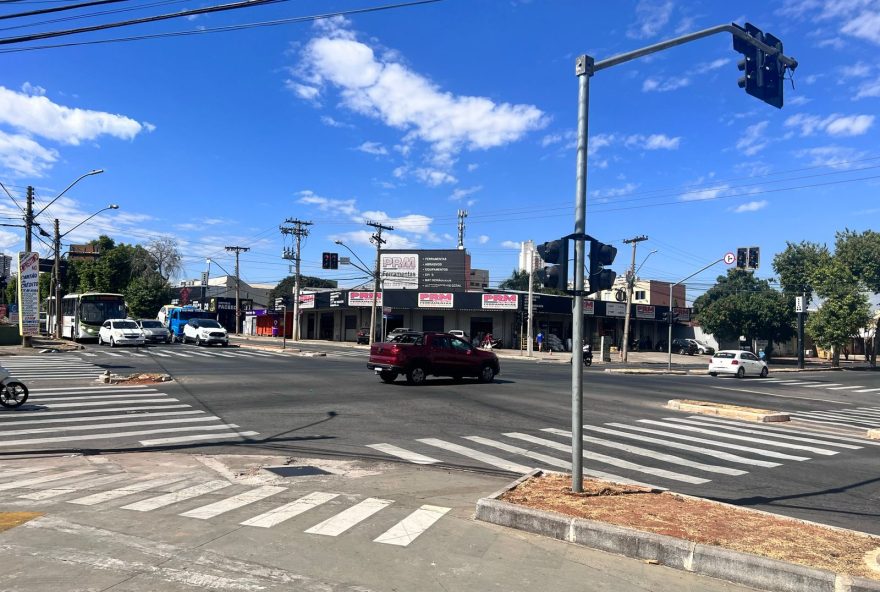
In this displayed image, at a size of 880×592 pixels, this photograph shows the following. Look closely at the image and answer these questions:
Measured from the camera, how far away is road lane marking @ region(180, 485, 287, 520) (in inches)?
260

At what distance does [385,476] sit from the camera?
8750mm

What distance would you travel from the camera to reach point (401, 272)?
6744 cm

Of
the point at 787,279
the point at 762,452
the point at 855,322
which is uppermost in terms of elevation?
the point at 787,279

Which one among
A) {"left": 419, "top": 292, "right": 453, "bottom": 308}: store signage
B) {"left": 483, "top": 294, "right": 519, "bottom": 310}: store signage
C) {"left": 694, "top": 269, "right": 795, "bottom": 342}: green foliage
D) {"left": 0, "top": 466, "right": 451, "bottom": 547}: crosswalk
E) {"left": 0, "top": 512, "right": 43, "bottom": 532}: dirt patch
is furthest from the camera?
{"left": 694, "top": 269, "right": 795, "bottom": 342}: green foliage

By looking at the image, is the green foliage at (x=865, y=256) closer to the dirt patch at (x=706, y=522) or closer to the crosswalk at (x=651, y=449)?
the crosswalk at (x=651, y=449)

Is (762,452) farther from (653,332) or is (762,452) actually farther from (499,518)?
(653,332)

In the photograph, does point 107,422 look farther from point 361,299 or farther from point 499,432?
point 361,299

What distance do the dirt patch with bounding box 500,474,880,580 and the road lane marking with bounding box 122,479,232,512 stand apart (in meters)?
3.58

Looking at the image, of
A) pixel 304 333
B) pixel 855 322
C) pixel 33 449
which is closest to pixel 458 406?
pixel 33 449

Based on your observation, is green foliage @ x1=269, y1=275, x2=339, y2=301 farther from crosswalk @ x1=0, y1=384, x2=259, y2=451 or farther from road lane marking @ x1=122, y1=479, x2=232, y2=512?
road lane marking @ x1=122, y1=479, x2=232, y2=512

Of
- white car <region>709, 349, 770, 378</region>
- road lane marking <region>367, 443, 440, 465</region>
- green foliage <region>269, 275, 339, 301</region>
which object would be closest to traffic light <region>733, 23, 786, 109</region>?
road lane marking <region>367, 443, 440, 465</region>

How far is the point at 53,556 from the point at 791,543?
244 inches

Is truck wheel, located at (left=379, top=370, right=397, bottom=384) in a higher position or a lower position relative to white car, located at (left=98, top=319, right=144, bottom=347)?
lower

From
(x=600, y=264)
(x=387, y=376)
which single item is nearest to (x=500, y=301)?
(x=387, y=376)
